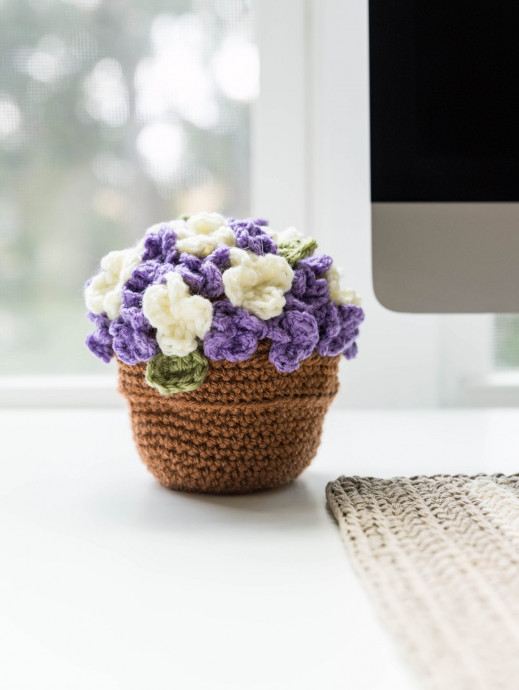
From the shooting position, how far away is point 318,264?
0.44 metres

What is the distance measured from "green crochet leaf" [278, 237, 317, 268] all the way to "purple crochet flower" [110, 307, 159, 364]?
0.10 meters

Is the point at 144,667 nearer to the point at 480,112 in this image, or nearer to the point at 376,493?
the point at 376,493

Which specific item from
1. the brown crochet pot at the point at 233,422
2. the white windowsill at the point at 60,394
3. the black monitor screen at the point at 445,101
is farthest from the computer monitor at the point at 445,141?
the white windowsill at the point at 60,394

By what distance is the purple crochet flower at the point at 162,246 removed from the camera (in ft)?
1.40

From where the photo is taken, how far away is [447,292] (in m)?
0.47

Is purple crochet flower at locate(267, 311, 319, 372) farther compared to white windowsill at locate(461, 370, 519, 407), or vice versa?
white windowsill at locate(461, 370, 519, 407)

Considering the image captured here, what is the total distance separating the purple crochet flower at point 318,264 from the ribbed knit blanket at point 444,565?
0.14 m

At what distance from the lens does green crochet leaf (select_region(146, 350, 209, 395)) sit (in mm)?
399

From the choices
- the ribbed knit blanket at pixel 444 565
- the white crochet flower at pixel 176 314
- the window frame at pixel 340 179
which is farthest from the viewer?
the window frame at pixel 340 179

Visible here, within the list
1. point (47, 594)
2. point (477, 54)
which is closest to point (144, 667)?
point (47, 594)

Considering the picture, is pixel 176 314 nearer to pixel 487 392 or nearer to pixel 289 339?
pixel 289 339

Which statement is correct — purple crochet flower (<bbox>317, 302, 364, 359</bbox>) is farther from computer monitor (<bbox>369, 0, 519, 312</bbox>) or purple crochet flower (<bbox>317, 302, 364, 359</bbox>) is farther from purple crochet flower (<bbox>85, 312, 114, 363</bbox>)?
purple crochet flower (<bbox>85, 312, 114, 363</bbox>)

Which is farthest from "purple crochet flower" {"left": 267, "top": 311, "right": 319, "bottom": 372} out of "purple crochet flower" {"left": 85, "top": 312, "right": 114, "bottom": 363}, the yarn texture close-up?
"purple crochet flower" {"left": 85, "top": 312, "right": 114, "bottom": 363}

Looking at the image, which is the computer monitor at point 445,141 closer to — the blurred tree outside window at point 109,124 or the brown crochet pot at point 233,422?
the brown crochet pot at point 233,422
